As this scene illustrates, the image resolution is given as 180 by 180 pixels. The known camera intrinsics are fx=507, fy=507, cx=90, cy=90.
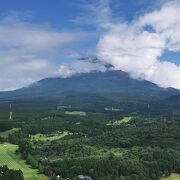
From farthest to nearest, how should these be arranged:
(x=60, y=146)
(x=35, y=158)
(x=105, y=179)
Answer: (x=60, y=146)
(x=35, y=158)
(x=105, y=179)

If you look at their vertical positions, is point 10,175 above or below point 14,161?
below

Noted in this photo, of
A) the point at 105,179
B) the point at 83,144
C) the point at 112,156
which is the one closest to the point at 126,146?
the point at 83,144

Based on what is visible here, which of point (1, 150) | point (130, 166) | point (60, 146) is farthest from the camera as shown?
point (60, 146)

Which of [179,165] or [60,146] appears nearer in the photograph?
[179,165]

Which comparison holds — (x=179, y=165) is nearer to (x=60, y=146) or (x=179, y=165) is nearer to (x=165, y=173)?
(x=165, y=173)

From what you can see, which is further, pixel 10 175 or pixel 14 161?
pixel 14 161

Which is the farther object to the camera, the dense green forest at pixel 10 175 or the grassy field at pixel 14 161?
the grassy field at pixel 14 161

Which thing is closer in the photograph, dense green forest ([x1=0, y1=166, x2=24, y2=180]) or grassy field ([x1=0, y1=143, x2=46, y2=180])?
dense green forest ([x1=0, y1=166, x2=24, y2=180])
